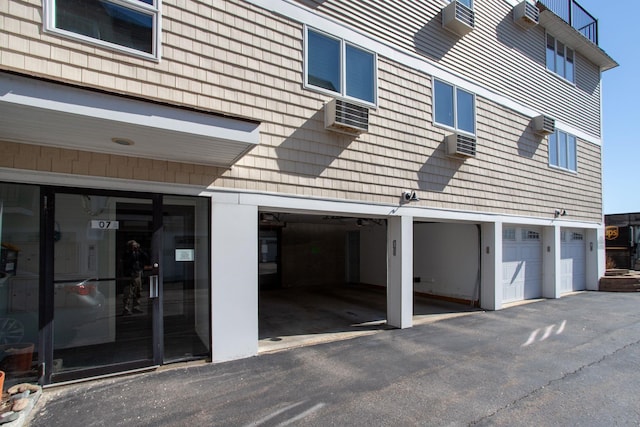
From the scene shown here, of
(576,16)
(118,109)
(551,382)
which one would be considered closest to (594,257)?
(576,16)

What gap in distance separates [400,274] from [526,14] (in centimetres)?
844

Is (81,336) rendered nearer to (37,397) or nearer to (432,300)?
(37,397)

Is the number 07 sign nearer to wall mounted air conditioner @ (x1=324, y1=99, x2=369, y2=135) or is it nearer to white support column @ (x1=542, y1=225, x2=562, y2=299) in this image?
wall mounted air conditioner @ (x1=324, y1=99, x2=369, y2=135)

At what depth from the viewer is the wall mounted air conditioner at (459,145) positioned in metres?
7.73

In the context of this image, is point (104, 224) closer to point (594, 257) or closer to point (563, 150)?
point (563, 150)

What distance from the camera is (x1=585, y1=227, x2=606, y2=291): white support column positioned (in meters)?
12.8

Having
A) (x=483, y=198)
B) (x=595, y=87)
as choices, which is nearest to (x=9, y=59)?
(x=483, y=198)

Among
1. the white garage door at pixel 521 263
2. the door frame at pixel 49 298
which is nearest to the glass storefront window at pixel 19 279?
the door frame at pixel 49 298

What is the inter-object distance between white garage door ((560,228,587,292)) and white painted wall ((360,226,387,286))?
599 centimetres

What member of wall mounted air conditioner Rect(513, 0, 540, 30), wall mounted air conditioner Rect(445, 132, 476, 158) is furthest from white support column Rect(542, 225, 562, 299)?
wall mounted air conditioner Rect(513, 0, 540, 30)

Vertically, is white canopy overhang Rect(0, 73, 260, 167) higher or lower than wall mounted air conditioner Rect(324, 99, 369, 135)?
lower

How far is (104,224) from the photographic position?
446 centimetres

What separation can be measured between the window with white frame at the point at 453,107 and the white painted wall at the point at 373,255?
501 cm

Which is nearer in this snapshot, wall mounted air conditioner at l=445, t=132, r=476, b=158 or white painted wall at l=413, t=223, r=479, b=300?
wall mounted air conditioner at l=445, t=132, r=476, b=158
